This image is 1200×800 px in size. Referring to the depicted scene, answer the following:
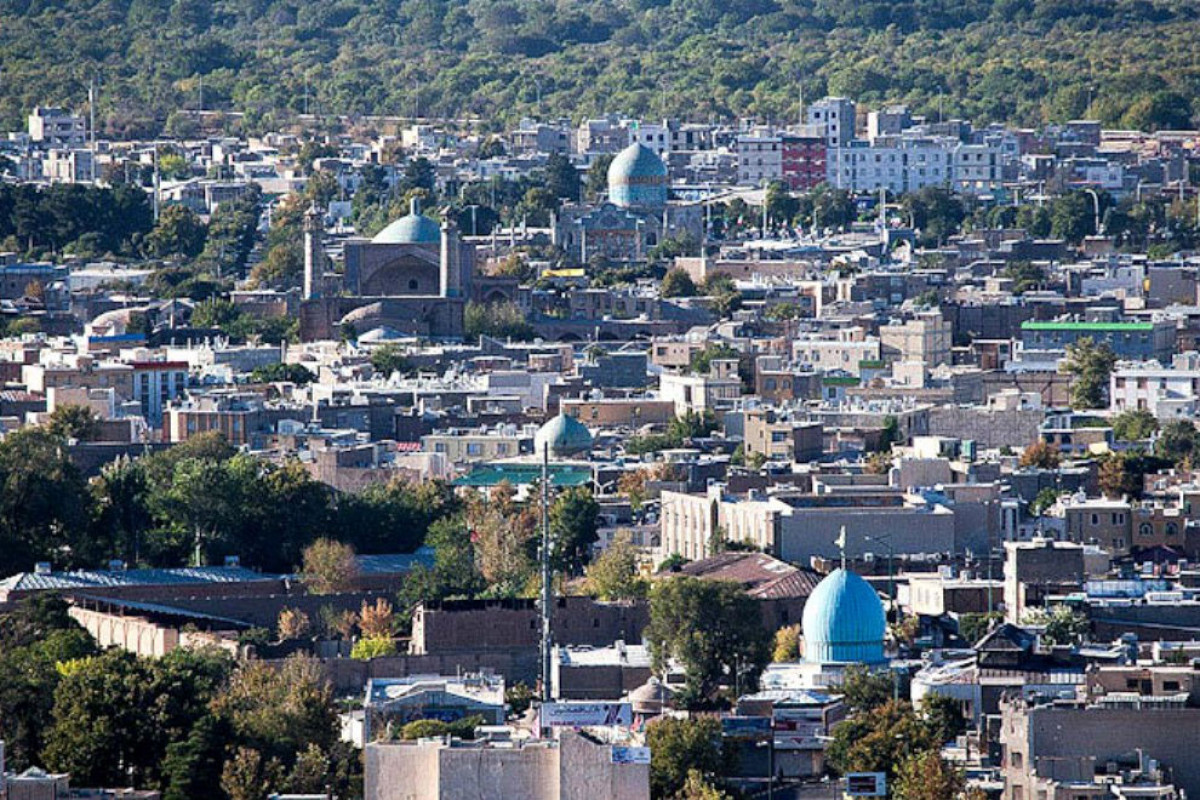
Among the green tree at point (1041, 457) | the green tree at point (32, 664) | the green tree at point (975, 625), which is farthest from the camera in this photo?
the green tree at point (1041, 457)

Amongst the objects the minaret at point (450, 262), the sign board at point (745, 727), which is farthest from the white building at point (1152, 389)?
the sign board at point (745, 727)

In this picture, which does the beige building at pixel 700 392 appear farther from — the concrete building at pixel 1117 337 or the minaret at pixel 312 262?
the minaret at pixel 312 262

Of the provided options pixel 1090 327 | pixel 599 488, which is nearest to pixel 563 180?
pixel 1090 327

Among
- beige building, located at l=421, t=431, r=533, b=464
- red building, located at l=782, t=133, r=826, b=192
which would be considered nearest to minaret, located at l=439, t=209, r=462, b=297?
beige building, located at l=421, t=431, r=533, b=464

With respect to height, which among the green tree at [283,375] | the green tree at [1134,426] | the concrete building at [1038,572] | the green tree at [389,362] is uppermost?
the concrete building at [1038,572]

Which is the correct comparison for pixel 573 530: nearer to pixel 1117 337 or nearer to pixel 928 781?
pixel 928 781

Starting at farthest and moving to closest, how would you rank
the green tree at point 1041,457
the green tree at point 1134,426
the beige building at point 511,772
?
the green tree at point 1134,426 → the green tree at point 1041,457 → the beige building at point 511,772

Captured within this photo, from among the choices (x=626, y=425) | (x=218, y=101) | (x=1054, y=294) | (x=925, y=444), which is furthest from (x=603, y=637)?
(x=218, y=101)

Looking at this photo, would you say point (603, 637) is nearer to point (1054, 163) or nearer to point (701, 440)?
point (701, 440)
